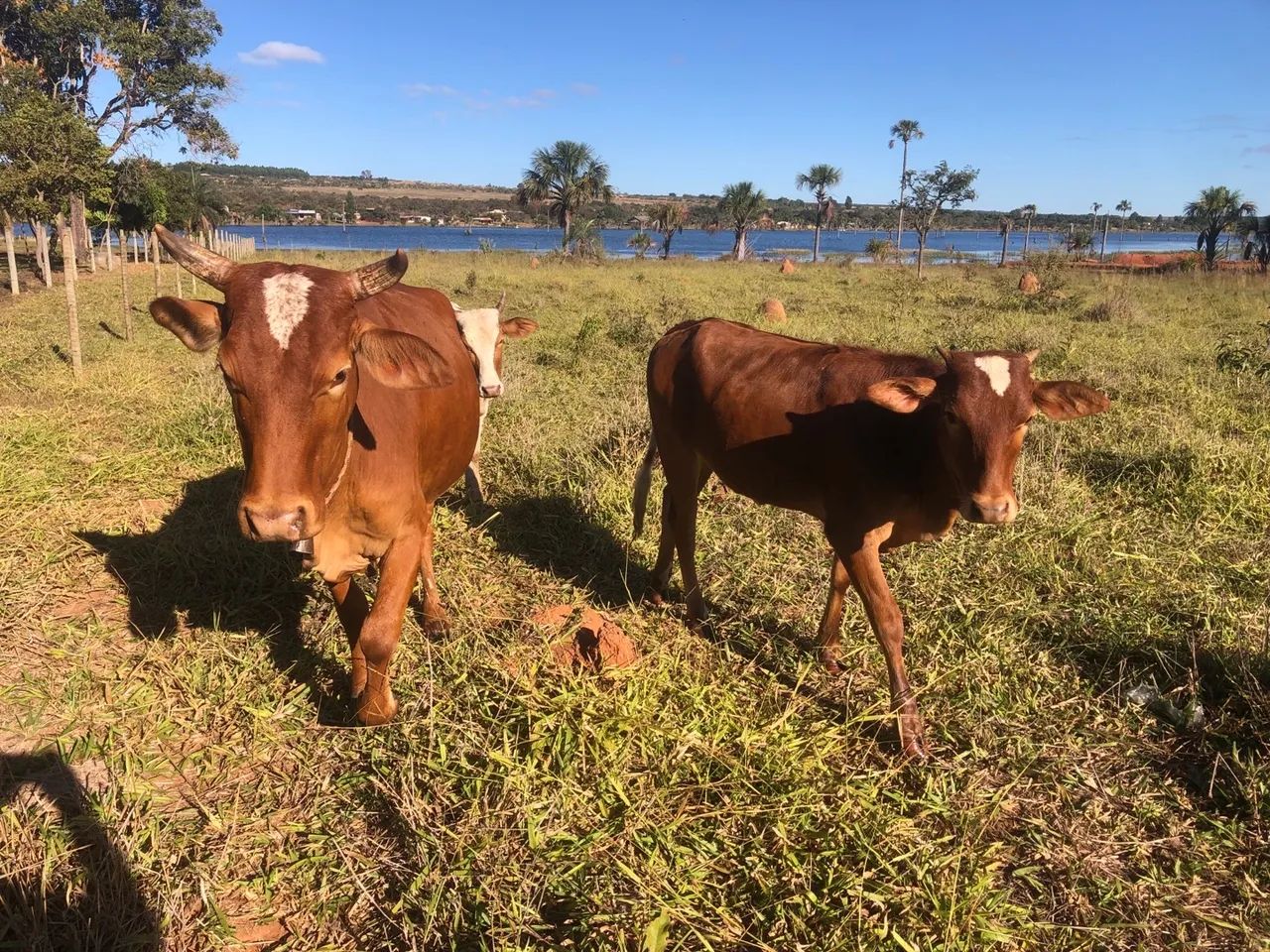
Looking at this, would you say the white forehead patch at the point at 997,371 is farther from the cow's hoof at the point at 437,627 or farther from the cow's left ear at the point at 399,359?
the cow's hoof at the point at 437,627

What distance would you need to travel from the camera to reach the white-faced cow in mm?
5949

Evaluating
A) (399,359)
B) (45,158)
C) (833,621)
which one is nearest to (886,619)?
(833,621)

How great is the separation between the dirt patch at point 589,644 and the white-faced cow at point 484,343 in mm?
2345

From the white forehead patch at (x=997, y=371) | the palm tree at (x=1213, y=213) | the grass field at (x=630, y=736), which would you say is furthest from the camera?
the palm tree at (x=1213, y=213)

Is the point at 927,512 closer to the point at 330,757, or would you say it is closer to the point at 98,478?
the point at 330,757

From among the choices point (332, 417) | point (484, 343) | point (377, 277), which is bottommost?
point (332, 417)

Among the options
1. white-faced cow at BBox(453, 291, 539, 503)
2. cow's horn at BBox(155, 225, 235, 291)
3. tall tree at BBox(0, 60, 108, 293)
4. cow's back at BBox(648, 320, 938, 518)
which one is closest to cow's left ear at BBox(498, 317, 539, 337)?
white-faced cow at BBox(453, 291, 539, 503)

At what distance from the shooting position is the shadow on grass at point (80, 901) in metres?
2.35

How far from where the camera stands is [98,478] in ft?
18.7

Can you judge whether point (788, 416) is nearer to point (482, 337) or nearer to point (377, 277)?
point (377, 277)

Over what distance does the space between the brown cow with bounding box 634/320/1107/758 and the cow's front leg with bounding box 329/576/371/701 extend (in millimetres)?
1809

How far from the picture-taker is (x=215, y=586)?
4457mm

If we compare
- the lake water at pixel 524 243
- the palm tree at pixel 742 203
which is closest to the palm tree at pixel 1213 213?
the lake water at pixel 524 243

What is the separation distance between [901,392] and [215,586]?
3.97m
